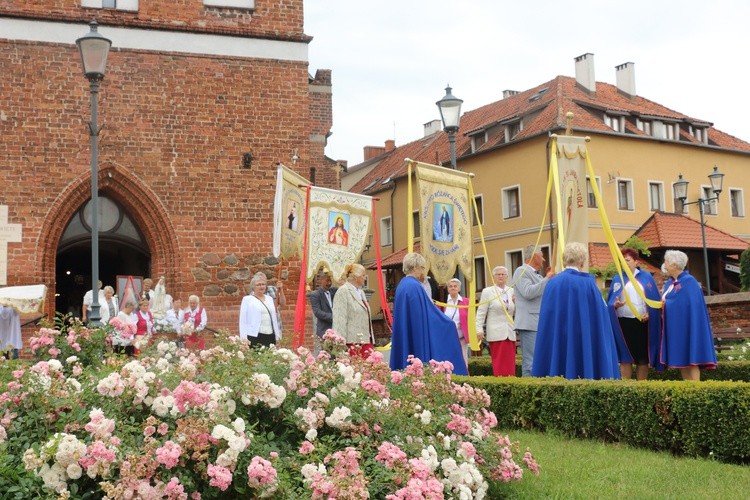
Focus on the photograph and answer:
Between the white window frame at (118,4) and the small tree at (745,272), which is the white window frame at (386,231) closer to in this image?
the small tree at (745,272)

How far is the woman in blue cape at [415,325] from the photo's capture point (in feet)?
29.2

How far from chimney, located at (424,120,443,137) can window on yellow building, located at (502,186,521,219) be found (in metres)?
12.6

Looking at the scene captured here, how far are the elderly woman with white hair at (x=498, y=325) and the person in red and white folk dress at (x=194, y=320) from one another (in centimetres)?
522

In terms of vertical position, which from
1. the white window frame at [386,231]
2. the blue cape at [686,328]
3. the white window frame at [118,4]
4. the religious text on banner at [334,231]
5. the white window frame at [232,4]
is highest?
the white window frame at [232,4]

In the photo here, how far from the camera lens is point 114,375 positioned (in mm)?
4801

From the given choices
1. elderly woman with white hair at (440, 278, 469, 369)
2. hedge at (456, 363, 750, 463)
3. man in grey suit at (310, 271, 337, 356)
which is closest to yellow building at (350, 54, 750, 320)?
elderly woman with white hair at (440, 278, 469, 369)

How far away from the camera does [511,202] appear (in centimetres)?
4016

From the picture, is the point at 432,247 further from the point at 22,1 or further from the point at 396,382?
the point at 22,1

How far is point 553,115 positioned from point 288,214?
27.3 m

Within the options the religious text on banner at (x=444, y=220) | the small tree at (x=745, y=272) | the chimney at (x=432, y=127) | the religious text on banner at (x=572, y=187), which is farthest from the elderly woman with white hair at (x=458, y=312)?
the chimney at (x=432, y=127)

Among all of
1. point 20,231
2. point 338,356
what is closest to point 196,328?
point 20,231

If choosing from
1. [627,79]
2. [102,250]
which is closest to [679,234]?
[627,79]

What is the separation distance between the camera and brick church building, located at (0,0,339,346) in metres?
15.7

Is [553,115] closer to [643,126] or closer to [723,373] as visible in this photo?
[643,126]
